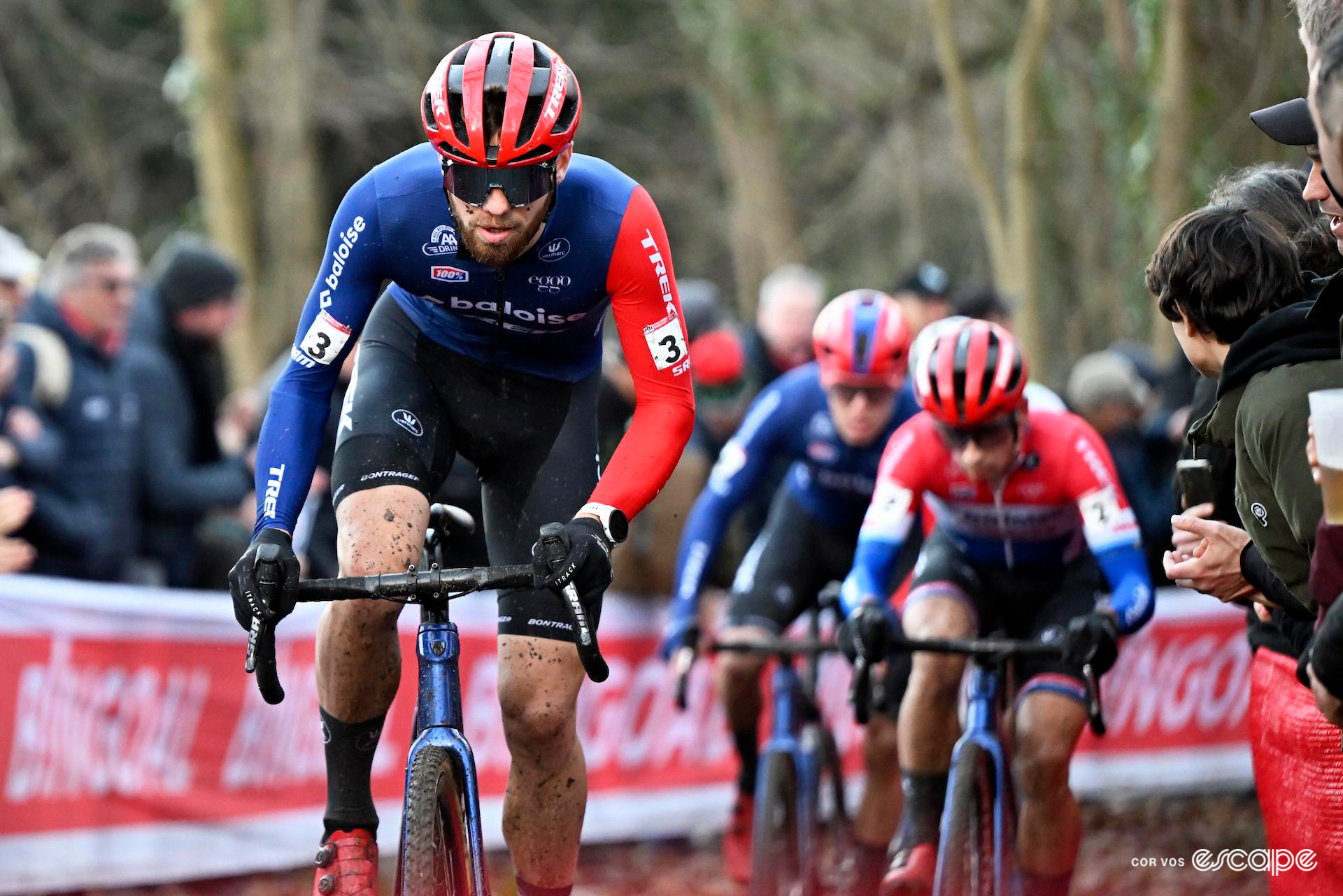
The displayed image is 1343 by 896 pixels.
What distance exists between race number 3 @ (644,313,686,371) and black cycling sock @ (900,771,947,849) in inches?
88.8

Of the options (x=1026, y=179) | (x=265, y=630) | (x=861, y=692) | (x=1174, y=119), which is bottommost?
(x=861, y=692)

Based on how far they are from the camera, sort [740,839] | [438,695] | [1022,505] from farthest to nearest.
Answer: [740,839]
[1022,505]
[438,695]

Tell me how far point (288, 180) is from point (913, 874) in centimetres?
1684

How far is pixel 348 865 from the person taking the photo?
478 centimetres

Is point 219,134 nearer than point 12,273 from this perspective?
No

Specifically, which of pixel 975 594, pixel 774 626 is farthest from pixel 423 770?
pixel 774 626

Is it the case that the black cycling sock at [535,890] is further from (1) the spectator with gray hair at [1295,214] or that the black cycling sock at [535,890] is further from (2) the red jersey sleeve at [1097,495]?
(1) the spectator with gray hair at [1295,214]

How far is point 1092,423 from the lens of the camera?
10.2m

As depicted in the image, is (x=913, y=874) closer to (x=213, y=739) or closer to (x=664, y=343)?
(x=664, y=343)

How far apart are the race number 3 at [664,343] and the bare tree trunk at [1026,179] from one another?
916 cm

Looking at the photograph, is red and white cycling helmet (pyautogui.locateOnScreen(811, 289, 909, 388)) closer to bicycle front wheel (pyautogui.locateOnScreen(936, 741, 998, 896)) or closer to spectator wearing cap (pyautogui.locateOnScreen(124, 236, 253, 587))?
bicycle front wheel (pyautogui.locateOnScreen(936, 741, 998, 896))

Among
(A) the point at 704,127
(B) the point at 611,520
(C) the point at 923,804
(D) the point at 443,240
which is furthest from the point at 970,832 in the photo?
(A) the point at 704,127

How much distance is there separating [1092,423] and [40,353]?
19.1 ft

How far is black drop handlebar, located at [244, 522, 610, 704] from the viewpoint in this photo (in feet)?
14.5
